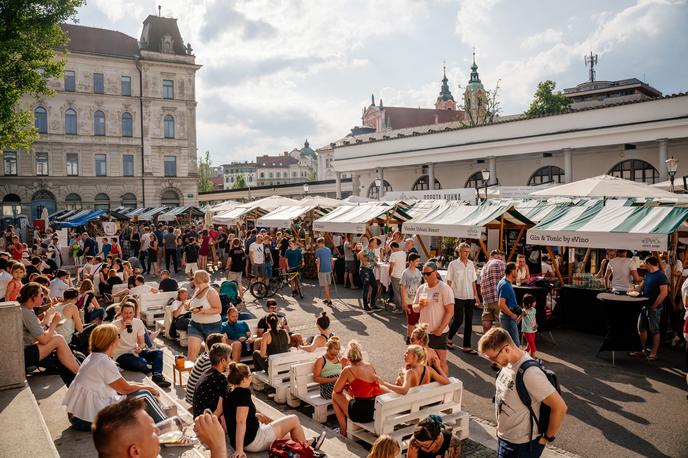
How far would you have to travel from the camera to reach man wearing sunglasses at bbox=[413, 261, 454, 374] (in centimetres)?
801

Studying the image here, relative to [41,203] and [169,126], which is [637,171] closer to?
[169,126]

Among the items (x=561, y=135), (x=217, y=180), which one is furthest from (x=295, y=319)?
(x=217, y=180)

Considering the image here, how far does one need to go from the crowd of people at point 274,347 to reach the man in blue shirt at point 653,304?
0.8 inches

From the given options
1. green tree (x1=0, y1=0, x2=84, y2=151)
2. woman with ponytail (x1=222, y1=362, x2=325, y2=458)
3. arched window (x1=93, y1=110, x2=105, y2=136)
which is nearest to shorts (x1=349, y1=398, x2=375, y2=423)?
woman with ponytail (x1=222, y1=362, x2=325, y2=458)

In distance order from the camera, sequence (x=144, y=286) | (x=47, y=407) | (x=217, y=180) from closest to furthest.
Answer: (x=47, y=407)
(x=144, y=286)
(x=217, y=180)

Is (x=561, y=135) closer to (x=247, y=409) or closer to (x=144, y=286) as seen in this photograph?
(x=144, y=286)

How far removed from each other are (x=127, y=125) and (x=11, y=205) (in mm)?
13126

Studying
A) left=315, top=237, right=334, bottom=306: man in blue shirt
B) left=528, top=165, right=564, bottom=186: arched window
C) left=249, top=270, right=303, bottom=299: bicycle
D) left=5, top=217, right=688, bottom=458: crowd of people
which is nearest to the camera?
left=5, top=217, right=688, bottom=458: crowd of people

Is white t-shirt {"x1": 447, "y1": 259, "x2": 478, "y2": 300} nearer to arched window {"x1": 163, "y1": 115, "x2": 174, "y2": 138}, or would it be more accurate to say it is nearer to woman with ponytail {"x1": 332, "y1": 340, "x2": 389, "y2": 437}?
woman with ponytail {"x1": 332, "y1": 340, "x2": 389, "y2": 437}

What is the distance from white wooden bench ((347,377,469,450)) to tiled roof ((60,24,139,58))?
182 feet

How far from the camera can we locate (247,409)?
5039mm

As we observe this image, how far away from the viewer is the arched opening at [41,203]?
48656mm

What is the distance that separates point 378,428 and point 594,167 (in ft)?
91.5

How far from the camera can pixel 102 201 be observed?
2039 inches
